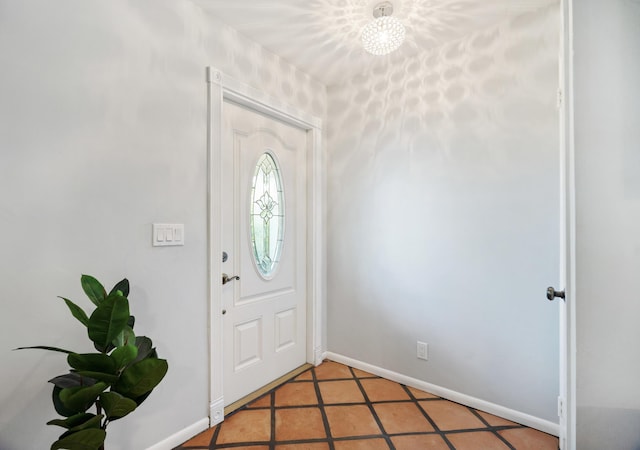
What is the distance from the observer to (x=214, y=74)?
1854 mm

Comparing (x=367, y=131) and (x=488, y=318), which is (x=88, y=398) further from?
(x=367, y=131)

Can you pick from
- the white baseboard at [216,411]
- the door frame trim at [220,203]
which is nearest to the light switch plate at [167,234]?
the door frame trim at [220,203]

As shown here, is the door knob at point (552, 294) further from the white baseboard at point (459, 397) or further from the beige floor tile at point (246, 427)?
the beige floor tile at point (246, 427)

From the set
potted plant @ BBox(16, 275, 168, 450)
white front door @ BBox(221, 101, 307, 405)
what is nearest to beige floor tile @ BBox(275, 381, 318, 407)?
white front door @ BBox(221, 101, 307, 405)

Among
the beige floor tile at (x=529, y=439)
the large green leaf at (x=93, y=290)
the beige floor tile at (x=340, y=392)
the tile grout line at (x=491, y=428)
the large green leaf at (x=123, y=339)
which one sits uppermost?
the large green leaf at (x=93, y=290)

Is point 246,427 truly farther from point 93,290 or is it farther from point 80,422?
point 93,290

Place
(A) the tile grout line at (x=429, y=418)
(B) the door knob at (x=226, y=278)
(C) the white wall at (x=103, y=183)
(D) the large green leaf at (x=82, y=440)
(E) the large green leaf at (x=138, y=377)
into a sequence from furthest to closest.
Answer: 1. (B) the door knob at (x=226, y=278)
2. (A) the tile grout line at (x=429, y=418)
3. (C) the white wall at (x=103, y=183)
4. (E) the large green leaf at (x=138, y=377)
5. (D) the large green leaf at (x=82, y=440)

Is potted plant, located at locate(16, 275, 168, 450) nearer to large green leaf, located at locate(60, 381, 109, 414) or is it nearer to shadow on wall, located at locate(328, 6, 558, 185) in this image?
large green leaf, located at locate(60, 381, 109, 414)

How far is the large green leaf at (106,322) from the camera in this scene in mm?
1012

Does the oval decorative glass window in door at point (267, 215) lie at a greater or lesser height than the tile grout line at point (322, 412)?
greater

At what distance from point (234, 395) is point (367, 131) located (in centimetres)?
218

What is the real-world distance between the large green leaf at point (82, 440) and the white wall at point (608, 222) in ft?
5.07

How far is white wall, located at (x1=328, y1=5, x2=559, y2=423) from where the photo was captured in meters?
1.81

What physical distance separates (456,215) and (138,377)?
76.5 inches
